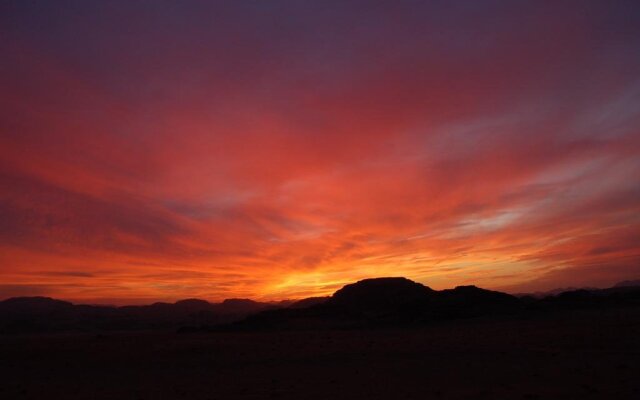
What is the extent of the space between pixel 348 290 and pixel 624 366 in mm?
66723

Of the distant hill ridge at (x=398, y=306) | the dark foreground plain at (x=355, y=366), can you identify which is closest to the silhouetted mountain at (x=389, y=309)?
the distant hill ridge at (x=398, y=306)

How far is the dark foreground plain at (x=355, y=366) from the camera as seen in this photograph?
1755 cm

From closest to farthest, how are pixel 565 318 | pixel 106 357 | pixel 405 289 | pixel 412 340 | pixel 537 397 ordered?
pixel 537 397 < pixel 106 357 < pixel 412 340 < pixel 565 318 < pixel 405 289

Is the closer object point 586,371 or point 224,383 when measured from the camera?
point 586,371

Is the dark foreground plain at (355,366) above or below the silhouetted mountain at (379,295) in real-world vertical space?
below

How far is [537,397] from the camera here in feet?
49.5

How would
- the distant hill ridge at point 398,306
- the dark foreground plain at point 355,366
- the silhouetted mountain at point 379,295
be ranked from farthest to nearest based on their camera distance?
the silhouetted mountain at point 379,295
the distant hill ridge at point 398,306
the dark foreground plain at point 355,366

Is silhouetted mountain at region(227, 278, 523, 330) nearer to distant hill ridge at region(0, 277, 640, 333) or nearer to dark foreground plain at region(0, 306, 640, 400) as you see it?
distant hill ridge at region(0, 277, 640, 333)

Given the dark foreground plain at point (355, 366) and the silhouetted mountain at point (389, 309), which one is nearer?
the dark foreground plain at point (355, 366)

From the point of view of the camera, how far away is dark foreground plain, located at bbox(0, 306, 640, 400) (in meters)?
17.5

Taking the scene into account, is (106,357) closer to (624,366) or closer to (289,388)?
(289,388)

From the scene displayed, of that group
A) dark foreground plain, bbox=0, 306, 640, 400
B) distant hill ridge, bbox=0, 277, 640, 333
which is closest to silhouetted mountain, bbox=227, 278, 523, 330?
distant hill ridge, bbox=0, 277, 640, 333

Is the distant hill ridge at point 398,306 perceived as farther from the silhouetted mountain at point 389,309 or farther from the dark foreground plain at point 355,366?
the dark foreground plain at point 355,366

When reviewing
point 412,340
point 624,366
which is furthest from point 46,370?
point 624,366
